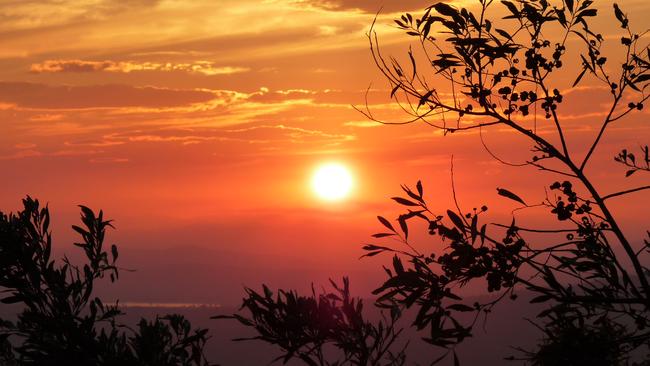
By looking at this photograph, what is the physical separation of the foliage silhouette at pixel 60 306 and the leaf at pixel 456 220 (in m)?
5.58

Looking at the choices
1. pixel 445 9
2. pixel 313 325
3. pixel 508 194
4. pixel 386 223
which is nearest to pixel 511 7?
pixel 445 9

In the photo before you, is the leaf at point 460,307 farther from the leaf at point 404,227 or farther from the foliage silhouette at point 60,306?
the foliage silhouette at point 60,306

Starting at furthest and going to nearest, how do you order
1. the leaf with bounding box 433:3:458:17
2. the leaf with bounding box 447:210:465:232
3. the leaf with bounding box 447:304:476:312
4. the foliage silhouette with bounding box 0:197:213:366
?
the foliage silhouette with bounding box 0:197:213:366
the leaf with bounding box 433:3:458:17
the leaf with bounding box 447:210:465:232
the leaf with bounding box 447:304:476:312

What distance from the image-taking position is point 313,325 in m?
12.8

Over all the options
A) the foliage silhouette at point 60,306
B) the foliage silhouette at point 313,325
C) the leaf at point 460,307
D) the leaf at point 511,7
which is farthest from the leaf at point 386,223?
the foliage silhouette at point 60,306

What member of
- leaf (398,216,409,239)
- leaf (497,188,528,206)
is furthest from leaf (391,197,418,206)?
leaf (497,188,528,206)

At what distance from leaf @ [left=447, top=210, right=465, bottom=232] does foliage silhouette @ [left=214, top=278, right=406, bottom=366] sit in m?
3.14

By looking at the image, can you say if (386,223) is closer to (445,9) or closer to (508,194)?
(508,194)

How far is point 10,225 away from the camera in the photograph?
12977 millimetres

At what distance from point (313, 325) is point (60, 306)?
3.79 meters

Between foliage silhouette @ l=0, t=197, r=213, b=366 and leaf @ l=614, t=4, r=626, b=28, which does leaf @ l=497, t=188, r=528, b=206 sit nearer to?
leaf @ l=614, t=4, r=626, b=28

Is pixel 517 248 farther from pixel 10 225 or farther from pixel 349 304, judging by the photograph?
pixel 10 225

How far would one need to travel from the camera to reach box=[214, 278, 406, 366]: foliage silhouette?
40.3ft

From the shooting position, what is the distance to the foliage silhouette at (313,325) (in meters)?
12.3
